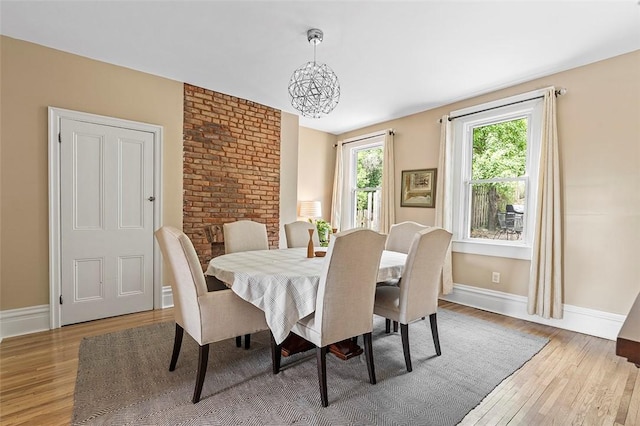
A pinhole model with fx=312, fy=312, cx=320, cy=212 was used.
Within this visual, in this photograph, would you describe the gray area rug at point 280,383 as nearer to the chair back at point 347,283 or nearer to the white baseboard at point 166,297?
the chair back at point 347,283

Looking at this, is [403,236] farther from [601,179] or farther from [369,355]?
[601,179]

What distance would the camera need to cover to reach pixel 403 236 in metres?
3.19

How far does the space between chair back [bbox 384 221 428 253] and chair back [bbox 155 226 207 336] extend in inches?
78.5

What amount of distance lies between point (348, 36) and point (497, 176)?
239 centimetres

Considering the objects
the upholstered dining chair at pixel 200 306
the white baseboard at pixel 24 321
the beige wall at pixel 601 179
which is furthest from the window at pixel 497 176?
the white baseboard at pixel 24 321

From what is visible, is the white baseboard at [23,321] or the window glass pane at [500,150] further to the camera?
the window glass pane at [500,150]

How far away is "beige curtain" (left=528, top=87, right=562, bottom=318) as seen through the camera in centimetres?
304

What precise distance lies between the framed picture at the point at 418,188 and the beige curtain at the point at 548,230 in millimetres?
1282

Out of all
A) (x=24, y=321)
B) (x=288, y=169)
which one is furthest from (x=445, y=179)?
(x=24, y=321)

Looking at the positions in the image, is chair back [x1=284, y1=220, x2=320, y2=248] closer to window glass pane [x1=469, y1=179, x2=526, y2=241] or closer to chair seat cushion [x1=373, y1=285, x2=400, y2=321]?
chair seat cushion [x1=373, y1=285, x2=400, y2=321]

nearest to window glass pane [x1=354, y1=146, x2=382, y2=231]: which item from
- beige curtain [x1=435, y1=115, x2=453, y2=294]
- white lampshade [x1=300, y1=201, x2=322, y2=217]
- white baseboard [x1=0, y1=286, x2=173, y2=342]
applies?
white lampshade [x1=300, y1=201, x2=322, y2=217]

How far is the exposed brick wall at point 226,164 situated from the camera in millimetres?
3693

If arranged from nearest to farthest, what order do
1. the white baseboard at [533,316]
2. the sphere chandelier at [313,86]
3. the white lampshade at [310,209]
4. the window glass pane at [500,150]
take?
1. the sphere chandelier at [313,86]
2. the white baseboard at [533,316]
3. the window glass pane at [500,150]
4. the white lampshade at [310,209]

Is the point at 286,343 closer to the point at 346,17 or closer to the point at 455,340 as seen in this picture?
the point at 455,340
